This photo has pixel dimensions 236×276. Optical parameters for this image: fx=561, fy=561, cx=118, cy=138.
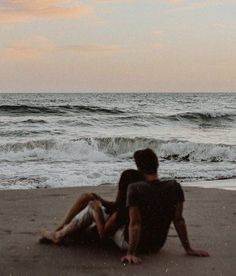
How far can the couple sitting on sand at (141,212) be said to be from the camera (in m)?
5.07

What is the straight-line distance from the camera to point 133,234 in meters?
5.12

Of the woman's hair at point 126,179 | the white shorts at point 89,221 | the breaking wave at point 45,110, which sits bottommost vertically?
the breaking wave at point 45,110

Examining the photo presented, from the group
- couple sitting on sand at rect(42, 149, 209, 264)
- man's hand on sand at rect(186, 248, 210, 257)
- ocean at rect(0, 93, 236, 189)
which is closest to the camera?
couple sitting on sand at rect(42, 149, 209, 264)

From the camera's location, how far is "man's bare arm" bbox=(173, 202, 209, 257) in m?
5.23

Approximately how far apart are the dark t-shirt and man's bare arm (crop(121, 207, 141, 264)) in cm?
7

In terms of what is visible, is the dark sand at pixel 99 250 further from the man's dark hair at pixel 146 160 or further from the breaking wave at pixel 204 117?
the breaking wave at pixel 204 117

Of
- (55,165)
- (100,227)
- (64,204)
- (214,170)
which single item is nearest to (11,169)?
(55,165)

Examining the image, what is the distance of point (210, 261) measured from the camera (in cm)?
523

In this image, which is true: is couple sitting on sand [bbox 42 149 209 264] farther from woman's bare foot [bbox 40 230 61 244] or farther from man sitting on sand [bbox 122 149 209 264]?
woman's bare foot [bbox 40 230 61 244]

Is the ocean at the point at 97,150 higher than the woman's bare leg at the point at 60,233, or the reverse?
the woman's bare leg at the point at 60,233

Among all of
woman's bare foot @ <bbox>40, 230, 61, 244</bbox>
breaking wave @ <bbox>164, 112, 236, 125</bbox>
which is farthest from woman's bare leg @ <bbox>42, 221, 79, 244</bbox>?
breaking wave @ <bbox>164, 112, 236, 125</bbox>

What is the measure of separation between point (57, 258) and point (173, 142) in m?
16.8

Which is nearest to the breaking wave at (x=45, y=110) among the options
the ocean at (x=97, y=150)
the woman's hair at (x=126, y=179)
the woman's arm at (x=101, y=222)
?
the ocean at (x=97, y=150)

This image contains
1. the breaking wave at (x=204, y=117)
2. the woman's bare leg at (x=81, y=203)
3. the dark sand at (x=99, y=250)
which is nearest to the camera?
the dark sand at (x=99, y=250)
